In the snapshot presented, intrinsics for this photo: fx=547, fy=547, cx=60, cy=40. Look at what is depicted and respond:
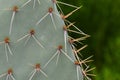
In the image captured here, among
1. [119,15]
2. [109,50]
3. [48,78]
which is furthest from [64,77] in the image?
[119,15]

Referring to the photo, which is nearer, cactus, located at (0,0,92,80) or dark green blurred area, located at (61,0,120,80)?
cactus, located at (0,0,92,80)

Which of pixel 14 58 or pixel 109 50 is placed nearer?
pixel 14 58

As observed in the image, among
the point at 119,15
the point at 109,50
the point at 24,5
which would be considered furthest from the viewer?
the point at 119,15

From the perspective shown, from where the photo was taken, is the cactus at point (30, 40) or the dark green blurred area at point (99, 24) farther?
the dark green blurred area at point (99, 24)

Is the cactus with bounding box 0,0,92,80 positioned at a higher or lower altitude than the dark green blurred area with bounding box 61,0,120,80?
higher

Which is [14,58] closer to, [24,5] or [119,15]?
[24,5]
